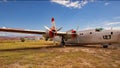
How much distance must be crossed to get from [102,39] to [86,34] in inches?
164

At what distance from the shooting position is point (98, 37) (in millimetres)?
22344

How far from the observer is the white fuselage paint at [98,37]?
792 inches

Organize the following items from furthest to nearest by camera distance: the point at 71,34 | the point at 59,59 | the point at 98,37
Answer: the point at 71,34
the point at 98,37
the point at 59,59

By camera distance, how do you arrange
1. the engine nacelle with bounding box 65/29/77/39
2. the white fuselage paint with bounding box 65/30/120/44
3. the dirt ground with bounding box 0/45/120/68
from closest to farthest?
1. the dirt ground with bounding box 0/45/120/68
2. the white fuselage paint with bounding box 65/30/120/44
3. the engine nacelle with bounding box 65/29/77/39

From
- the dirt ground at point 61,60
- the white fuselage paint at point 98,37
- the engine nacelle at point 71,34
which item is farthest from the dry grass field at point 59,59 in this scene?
the engine nacelle at point 71,34

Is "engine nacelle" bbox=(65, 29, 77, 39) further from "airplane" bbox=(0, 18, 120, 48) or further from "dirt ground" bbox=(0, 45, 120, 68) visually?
"dirt ground" bbox=(0, 45, 120, 68)

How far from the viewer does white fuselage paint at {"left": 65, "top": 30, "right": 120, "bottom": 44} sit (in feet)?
66.0

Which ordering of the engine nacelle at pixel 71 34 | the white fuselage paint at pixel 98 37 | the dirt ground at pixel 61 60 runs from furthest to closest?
the engine nacelle at pixel 71 34 < the white fuselage paint at pixel 98 37 < the dirt ground at pixel 61 60

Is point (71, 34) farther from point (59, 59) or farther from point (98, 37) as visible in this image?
point (59, 59)

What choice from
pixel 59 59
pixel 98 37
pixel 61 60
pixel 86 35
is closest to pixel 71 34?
pixel 86 35

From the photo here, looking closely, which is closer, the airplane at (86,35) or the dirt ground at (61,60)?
the dirt ground at (61,60)

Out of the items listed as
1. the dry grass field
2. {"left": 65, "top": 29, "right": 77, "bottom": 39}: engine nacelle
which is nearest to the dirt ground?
the dry grass field

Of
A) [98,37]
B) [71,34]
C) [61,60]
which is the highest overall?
[71,34]

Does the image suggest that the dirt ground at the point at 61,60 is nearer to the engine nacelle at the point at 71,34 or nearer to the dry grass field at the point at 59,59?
the dry grass field at the point at 59,59
